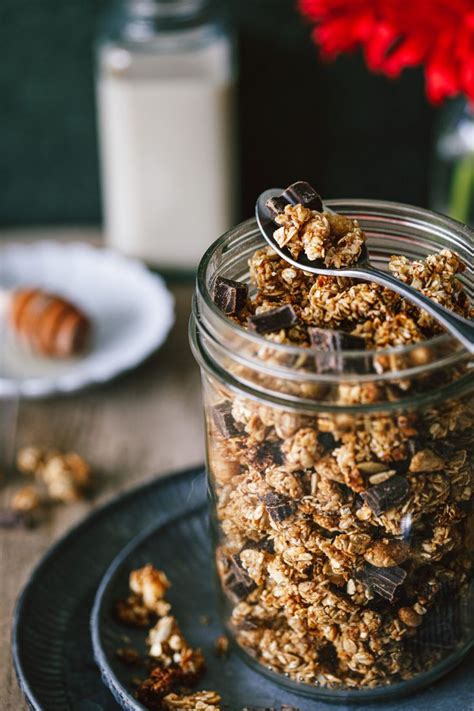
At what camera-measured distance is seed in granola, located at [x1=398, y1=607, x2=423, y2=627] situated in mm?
724

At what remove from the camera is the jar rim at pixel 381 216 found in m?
0.62

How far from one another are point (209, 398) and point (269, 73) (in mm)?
983

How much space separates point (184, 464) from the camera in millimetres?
1176

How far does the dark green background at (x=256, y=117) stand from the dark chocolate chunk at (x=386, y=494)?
108 cm

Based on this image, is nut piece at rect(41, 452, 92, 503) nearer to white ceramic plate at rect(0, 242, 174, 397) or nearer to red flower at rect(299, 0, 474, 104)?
white ceramic plate at rect(0, 242, 174, 397)

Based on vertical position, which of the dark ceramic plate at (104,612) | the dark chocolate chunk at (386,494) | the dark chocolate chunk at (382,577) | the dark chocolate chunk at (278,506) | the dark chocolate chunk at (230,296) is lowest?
the dark ceramic plate at (104,612)

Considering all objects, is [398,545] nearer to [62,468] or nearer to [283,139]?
[62,468]

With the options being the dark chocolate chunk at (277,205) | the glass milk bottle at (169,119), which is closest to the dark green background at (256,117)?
the glass milk bottle at (169,119)

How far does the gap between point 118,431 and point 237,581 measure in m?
0.48

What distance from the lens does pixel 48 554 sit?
940 mm

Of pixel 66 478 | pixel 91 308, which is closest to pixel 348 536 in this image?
pixel 66 478

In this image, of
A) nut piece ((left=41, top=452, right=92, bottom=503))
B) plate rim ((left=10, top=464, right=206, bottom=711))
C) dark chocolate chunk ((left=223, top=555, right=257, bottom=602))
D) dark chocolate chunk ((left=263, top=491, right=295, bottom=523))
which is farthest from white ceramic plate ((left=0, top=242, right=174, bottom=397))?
dark chocolate chunk ((left=263, top=491, right=295, bottom=523))

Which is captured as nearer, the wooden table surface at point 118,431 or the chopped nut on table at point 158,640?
the chopped nut on table at point 158,640

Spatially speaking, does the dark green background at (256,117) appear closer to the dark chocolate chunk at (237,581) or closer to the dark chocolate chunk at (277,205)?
the dark chocolate chunk at (277,205)
